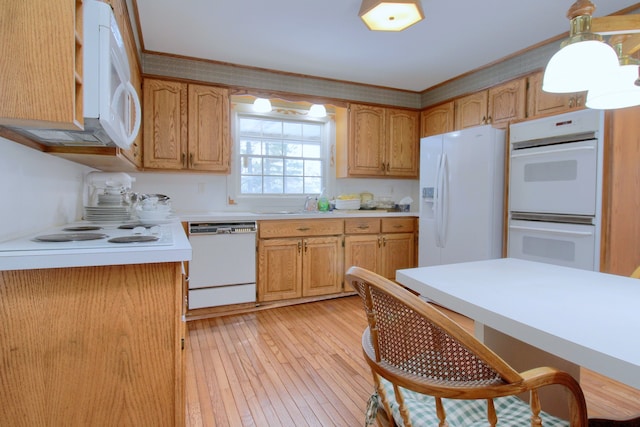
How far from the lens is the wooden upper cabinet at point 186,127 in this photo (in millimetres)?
3062

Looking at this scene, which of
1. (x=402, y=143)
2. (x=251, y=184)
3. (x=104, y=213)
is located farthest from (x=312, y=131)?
(x=104, y=213)

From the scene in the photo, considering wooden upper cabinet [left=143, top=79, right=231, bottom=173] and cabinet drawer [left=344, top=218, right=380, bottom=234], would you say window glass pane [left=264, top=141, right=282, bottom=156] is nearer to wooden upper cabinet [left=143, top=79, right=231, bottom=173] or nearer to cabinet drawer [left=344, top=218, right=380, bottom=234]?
wooden upper cabinet [left=143, top=79, right=231, bottom=173]

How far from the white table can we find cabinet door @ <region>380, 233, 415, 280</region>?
2332 millimetres

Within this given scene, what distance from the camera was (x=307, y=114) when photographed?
13.0ft

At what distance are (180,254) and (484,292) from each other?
0.96m

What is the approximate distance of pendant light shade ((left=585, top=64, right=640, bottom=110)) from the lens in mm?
1016

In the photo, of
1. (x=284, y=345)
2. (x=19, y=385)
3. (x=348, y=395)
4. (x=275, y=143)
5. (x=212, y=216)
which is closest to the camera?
(x=19, y=385)

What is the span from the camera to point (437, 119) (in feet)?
13.2

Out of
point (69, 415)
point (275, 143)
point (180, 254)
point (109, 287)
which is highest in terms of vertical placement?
point (275, 143)

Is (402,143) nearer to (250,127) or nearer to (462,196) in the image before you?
(462,196)

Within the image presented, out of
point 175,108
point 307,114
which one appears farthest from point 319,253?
point 175,108

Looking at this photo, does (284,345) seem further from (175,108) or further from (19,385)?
(175,108)

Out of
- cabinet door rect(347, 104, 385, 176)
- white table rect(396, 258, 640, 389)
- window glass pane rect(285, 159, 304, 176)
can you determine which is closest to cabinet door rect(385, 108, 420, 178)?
cabinet door rect(347, 104, 385, 176)

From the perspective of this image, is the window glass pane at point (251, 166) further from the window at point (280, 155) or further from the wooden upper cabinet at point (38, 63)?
the wooden upper cabinet at point (38, 63)
